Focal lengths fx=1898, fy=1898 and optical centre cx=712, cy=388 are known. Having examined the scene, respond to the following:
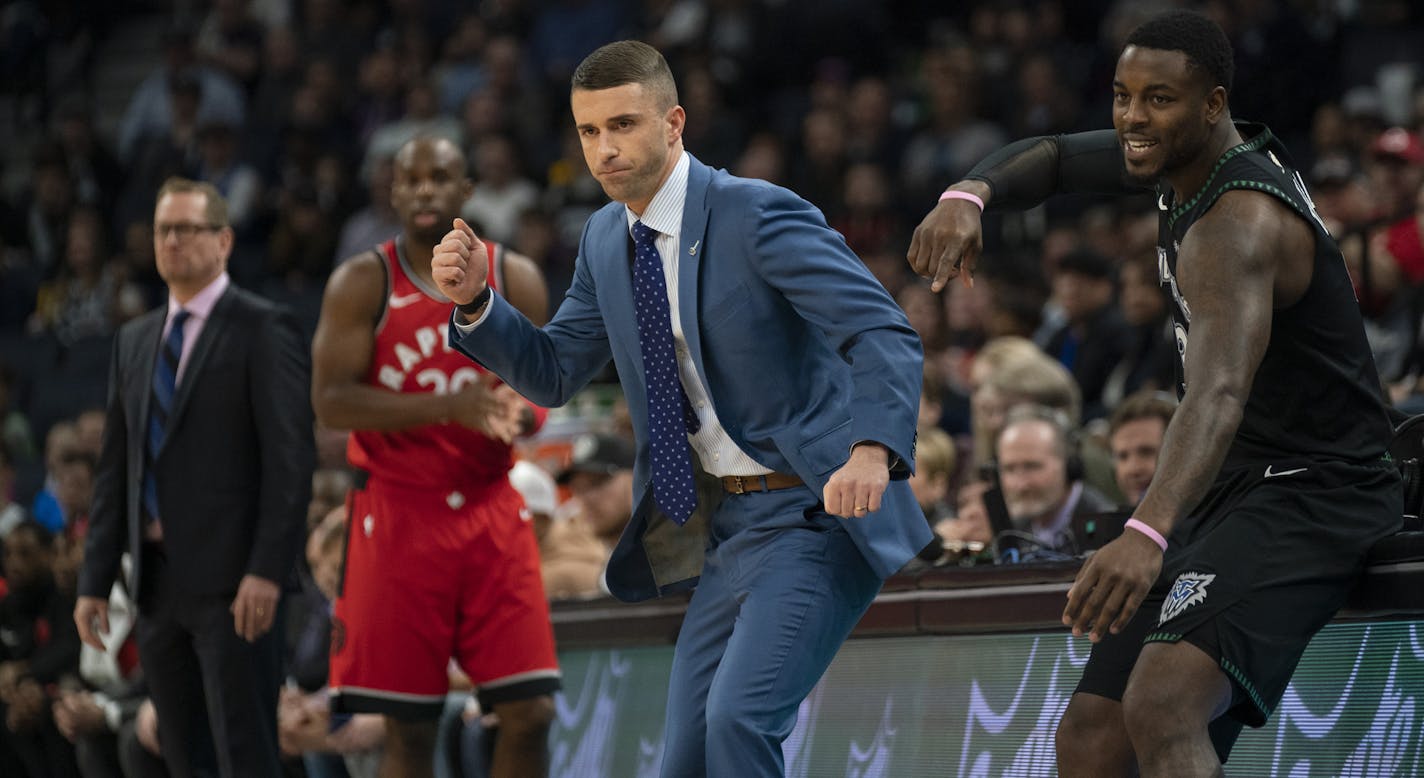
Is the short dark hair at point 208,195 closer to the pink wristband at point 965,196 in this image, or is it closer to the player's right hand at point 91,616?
the player's right hand at point 91,616

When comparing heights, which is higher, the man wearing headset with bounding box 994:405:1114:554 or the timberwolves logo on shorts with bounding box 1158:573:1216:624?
the timberwolves logo on shorts with bounding box 1158:573:1216:624

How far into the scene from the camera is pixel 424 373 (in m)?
5.82

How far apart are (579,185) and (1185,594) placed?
9.47 m

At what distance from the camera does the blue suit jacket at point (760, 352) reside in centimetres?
394

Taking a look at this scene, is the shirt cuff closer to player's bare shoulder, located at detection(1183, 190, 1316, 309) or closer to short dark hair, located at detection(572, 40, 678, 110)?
short dark hair, located at detection(572, 40, 678, 110)

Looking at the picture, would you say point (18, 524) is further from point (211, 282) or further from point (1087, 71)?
point (1087, 71)

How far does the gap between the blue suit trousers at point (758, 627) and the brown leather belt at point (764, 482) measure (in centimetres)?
2

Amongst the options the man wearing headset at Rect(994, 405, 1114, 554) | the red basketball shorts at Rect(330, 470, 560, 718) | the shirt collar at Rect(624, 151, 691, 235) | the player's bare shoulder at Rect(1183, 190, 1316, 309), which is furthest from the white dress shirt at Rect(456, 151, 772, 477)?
the man wearing headset at Rect(994, 405, 1114, 554)

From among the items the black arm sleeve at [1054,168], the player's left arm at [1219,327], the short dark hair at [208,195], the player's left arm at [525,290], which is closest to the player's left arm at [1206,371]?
the player's left arm at [1219,327]

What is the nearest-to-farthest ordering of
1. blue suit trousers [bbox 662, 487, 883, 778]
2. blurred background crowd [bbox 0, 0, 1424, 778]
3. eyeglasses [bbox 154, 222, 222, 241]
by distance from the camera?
blue suit trousers [bbox 662, 487, 883, 778] < eyeglasses [bbox 154, 222, 222, 241] < blurred background crowd [bbox 0, 0, 1424, 778]

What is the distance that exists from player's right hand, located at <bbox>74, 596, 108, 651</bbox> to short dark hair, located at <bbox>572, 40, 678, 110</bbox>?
8.99 ft

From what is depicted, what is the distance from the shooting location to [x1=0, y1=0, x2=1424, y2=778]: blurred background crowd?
26.3ft

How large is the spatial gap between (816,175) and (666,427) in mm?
7694

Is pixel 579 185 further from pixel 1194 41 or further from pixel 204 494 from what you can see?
pixel 1194 41
